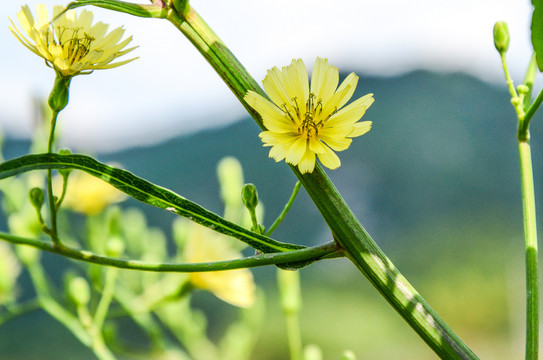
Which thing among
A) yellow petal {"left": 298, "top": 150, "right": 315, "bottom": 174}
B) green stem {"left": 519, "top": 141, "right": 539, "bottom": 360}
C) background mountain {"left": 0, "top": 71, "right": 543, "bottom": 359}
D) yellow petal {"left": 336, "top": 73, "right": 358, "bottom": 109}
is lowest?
background mountain {"left": 0, "top": 71, "right": 543, "bottom": 359}

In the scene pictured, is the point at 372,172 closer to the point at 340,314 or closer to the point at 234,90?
the point at 340,314

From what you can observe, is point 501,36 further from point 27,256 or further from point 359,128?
point 27,256

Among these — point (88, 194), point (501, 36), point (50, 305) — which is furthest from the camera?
point (88, 194)

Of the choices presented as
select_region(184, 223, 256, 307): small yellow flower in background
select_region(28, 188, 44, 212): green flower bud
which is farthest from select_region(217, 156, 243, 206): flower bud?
select_region(28, 188, 44, 212): green flower bud

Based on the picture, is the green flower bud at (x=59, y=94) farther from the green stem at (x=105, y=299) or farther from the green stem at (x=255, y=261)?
the green stem at (x=105, y=299)

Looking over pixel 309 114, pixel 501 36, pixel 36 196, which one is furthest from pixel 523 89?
pixel 36 196

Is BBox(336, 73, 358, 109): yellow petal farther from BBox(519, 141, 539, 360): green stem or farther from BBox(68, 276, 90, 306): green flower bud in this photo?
BBox(68, 276, 90, 306): green flower bud

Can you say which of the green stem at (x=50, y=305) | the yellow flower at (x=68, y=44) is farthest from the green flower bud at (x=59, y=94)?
the green stem at (x=50, y=305)

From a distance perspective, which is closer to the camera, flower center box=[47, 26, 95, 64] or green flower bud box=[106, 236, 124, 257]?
flower center box=[47, 26, 95, 64]

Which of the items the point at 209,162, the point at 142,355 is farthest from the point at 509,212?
the point at 142,355
